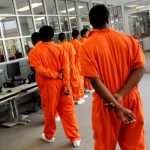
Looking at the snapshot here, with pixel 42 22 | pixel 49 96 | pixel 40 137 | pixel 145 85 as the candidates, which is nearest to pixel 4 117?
pixel 40 137

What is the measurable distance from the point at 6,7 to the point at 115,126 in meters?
4.55

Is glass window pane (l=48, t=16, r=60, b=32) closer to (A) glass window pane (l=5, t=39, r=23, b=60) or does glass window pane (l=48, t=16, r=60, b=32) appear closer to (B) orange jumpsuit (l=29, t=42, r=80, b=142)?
(A) glass window pane (l=5, t=39, r=23, b=60)

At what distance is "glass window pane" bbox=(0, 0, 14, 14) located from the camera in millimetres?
5264

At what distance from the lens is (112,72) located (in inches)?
63.2

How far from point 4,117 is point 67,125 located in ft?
7.38

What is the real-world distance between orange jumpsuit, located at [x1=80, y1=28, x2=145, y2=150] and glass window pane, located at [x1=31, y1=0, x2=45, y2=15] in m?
4.88

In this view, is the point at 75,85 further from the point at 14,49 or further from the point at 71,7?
the point at 71,7

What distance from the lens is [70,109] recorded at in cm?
297

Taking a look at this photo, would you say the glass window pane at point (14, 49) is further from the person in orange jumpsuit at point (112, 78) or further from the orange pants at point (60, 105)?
the person in orange jumpsuit at point (112, 78)

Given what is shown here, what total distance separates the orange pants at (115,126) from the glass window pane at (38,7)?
499 cm

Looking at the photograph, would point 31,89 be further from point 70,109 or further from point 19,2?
point 19,2

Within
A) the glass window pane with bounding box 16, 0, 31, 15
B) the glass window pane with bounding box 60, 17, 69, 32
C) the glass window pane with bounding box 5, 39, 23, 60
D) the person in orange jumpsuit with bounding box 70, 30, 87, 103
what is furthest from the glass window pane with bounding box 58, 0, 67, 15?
the glass window pane with bounding box 5, 39, 23, 60

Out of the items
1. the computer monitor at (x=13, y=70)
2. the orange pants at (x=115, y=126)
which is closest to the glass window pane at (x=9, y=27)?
the computer monitor at (x=13, y=70)

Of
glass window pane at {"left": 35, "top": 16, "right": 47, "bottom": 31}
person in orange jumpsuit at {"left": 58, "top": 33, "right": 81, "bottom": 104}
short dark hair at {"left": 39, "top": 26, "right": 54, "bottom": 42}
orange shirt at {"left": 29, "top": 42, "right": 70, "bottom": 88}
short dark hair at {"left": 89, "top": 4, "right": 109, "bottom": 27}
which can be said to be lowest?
person in orange jumpsuit at {"left": 58, "top": 33, "right": 81, "bottom": 104}
